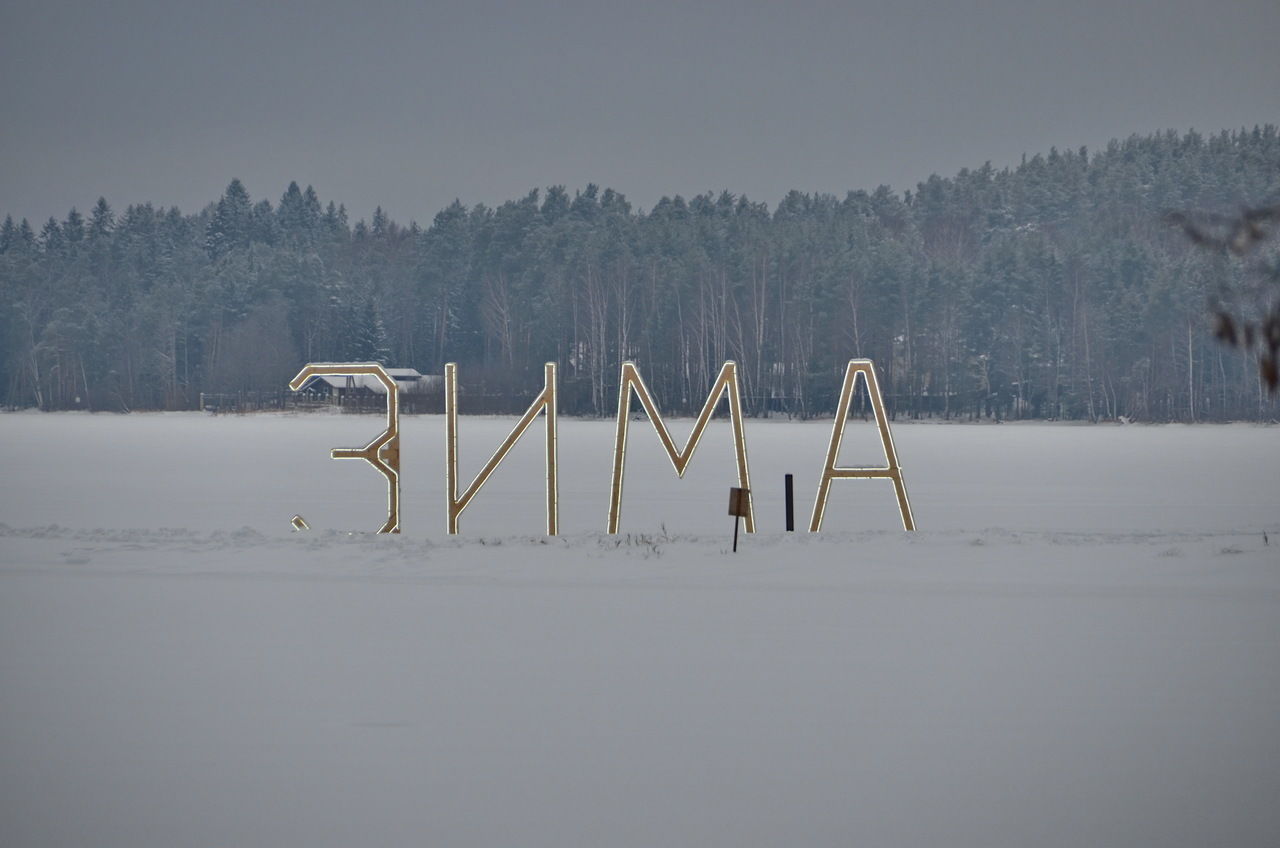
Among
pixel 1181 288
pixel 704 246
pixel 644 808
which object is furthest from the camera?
pixel 704 246

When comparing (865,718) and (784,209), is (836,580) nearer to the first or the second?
(865,718)

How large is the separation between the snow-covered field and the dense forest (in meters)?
→ 61.4

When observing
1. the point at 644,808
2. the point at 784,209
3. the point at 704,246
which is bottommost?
the point at 644,808

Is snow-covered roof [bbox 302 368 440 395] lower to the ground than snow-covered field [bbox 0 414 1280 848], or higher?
higher

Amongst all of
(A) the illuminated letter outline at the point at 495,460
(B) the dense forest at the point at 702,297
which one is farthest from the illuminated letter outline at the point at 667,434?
(B) the dense forest at the point at 702,297

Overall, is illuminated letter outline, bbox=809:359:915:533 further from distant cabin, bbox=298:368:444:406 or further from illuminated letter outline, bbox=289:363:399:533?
distant cabin, bbox=298:368:444:406

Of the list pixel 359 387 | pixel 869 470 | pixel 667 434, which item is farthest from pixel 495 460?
pixel 359 387

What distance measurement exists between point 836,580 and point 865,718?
521 centimetres

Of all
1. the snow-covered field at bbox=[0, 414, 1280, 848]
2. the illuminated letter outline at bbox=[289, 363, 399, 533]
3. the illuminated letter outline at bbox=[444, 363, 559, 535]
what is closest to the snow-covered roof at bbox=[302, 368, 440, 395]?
the snow-covered field at bbox=[0, 414, 1280, 848]

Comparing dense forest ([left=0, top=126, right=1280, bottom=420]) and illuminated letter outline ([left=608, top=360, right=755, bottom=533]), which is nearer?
illuminated letter outline ([left=608, top=360, right=755, bottom=533])

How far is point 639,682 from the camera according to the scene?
8648 mm

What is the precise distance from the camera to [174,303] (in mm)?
110875

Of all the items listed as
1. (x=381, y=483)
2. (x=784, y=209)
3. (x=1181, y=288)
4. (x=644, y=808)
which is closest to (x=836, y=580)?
(x=644, y=808)

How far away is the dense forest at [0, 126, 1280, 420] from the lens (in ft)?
277
